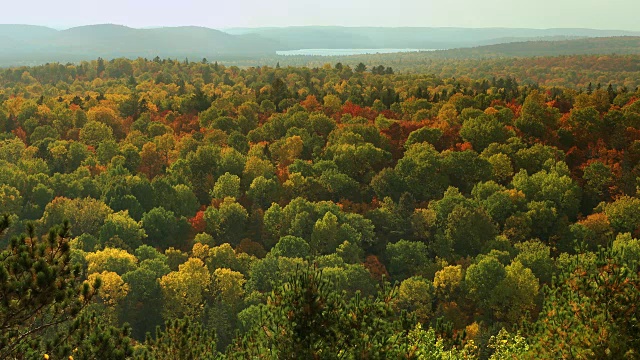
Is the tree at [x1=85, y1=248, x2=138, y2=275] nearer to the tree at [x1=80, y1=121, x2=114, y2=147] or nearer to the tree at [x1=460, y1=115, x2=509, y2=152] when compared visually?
the tree at [x1=80, y1=121, x2=114, y2=147]

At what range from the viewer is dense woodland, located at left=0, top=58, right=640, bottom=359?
2448 centimetres

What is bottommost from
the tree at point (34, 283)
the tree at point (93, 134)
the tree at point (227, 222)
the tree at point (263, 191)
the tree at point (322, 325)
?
the tree at point (227, 222)

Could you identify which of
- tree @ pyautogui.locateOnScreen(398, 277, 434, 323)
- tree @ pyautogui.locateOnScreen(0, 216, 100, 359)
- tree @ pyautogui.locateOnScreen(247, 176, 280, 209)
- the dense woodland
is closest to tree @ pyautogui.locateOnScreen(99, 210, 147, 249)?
the dense woodland

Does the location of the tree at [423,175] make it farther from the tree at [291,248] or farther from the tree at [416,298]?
the tree at [416,298]

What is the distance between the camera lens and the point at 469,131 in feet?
356

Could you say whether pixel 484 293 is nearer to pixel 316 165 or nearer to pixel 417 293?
pixel 417 293

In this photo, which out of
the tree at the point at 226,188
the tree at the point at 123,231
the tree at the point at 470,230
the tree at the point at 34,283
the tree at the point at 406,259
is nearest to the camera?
the tree at the point at 34,283

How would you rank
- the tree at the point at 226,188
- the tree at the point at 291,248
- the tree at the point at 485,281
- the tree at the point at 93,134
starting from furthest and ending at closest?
1. the tree at the point at 93,134
2. the tree at the point at 226,188
3. the tree at the point at 291,248
4. the tree at the point at 485,281

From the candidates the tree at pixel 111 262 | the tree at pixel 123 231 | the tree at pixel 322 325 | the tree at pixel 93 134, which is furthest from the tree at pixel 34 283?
the tree at pixel 93 134

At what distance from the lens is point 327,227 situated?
268 feet

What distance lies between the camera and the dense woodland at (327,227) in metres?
24.5

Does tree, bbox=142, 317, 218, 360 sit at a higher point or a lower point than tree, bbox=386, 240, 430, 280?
higher

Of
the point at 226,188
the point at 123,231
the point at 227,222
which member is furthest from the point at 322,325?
the point at 226,188

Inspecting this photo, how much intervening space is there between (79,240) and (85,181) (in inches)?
937
